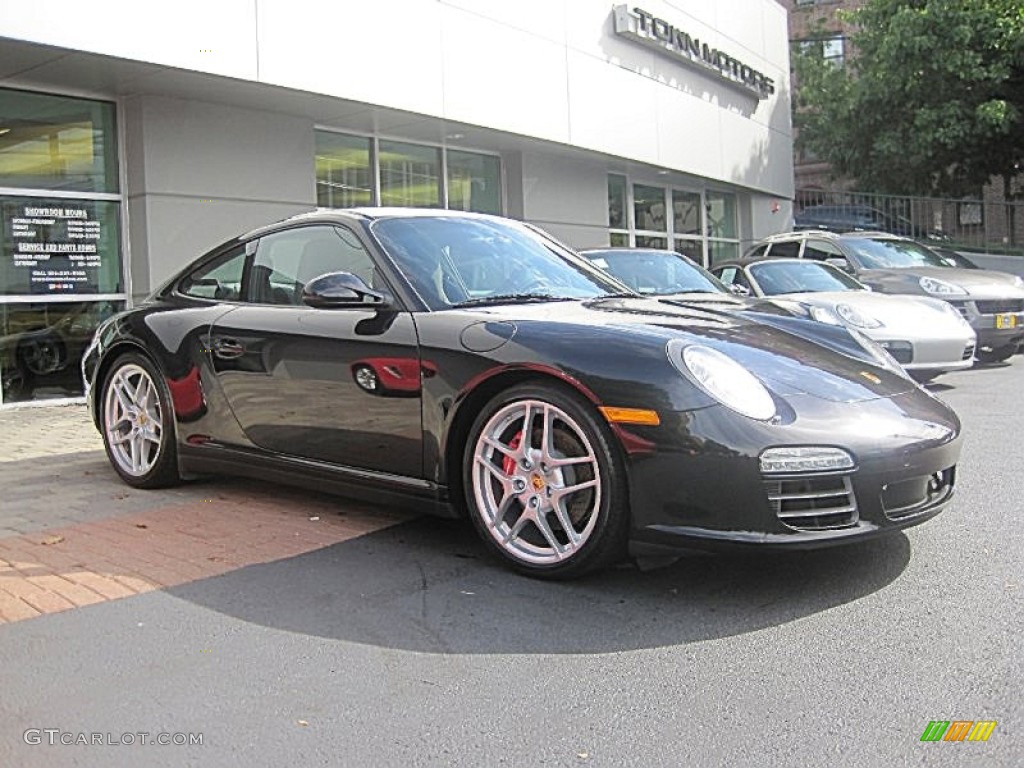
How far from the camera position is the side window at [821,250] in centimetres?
1200

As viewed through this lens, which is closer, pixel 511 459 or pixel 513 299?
pixel 511 459

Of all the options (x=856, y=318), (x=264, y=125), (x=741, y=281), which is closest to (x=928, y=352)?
(x=856, y=318)

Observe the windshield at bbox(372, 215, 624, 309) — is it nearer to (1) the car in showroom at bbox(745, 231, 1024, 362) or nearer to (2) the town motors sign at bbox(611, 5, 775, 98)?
(1) the car in showroom at bbox(745, 231, 1024, 362)

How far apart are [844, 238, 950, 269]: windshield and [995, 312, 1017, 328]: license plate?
1.23 metres

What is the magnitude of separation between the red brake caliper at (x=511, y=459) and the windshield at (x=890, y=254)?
8900 mm

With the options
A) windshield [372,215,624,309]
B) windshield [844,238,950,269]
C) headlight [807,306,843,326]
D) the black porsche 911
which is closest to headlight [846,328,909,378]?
the black porsche 911

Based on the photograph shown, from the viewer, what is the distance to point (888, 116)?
1014 inches

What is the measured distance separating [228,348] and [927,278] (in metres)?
8.56

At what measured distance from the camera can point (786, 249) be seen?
40.6 feet

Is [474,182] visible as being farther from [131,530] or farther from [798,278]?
[131,530]

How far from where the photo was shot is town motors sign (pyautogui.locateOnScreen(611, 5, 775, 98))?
50.8 ft

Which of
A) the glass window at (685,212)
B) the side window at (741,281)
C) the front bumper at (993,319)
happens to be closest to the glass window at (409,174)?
the side window at (741,281)

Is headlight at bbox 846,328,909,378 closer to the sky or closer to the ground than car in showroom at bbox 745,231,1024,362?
closer to the ground

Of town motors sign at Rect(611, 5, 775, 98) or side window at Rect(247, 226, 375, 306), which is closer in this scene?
side window at Rect(247, 226, 375, 306)
